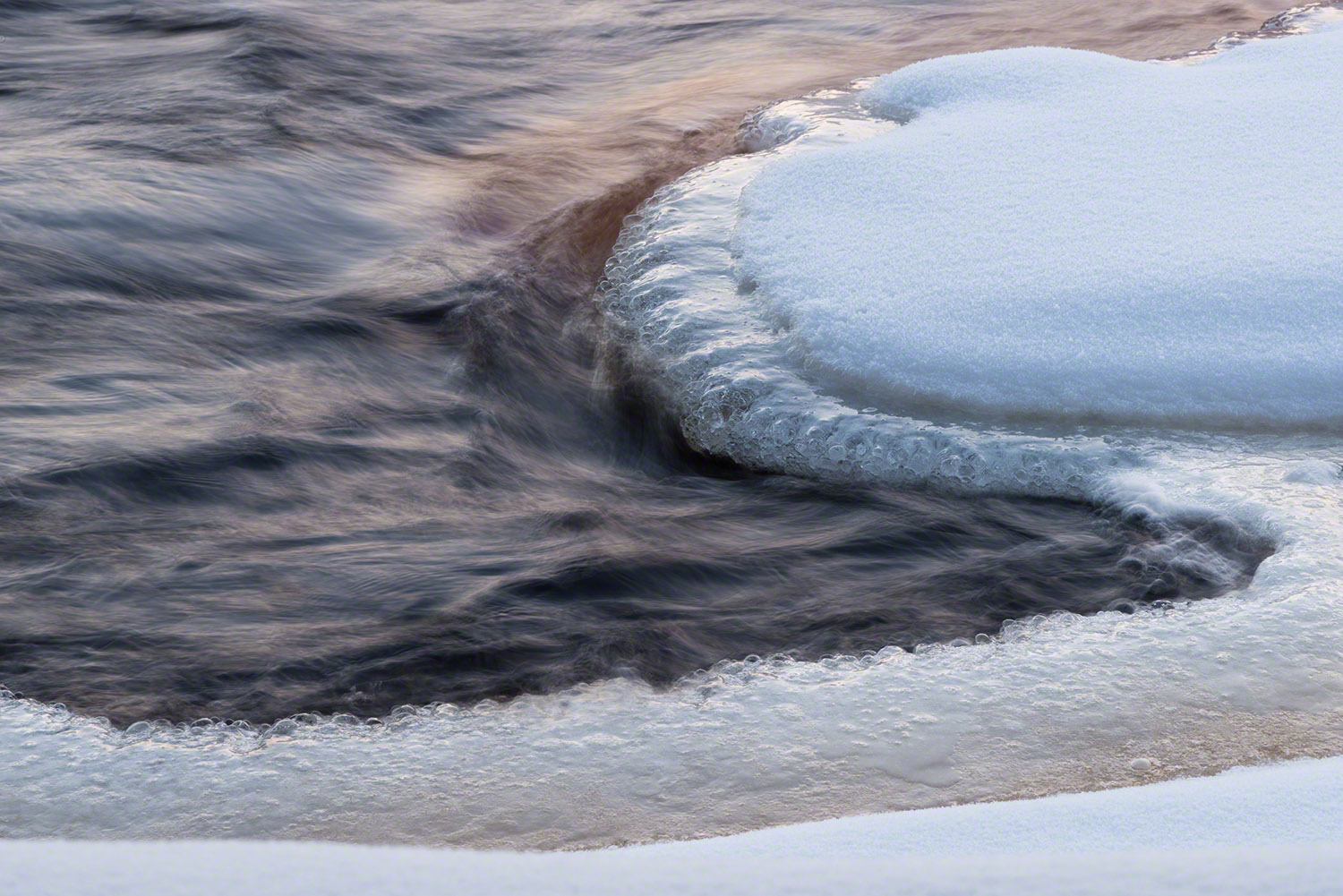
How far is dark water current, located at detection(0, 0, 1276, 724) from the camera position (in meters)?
2.31

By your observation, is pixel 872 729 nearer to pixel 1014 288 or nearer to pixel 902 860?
pixel 902 860

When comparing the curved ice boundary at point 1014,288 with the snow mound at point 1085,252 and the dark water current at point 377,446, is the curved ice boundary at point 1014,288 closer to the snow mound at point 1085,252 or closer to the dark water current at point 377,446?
the snow mound at point 1085,252

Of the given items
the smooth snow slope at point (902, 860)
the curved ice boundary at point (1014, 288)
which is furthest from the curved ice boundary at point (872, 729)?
the smooth snow slope at point (902, 860)

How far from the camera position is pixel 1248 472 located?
9.07 feet

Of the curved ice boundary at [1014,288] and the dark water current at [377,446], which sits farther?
the curved ice boundary at [1014,288]

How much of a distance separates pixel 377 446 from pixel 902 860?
6.39 feet

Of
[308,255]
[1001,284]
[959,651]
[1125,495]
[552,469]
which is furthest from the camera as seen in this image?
[308,255]

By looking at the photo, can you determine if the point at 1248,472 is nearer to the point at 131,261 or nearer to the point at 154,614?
the point at 154,614

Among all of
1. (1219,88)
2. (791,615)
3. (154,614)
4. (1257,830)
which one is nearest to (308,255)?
(154,614)

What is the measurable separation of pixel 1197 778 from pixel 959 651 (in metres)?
0.53

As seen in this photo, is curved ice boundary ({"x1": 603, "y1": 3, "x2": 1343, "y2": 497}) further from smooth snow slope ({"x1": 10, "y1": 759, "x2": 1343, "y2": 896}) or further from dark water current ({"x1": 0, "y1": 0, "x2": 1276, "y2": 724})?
smooth snow slope ({"x1": 10, "y1": 759, "x2": 1343, "y2": 896})

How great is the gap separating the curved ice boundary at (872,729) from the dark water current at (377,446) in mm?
88

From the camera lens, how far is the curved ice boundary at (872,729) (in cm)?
179

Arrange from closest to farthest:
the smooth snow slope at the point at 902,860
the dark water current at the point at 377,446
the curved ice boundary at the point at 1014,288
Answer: the smooth snow slope at the point at 902,860 < the dark water current at the point at 377,446 < the curved ice boundary at the point at 1014,288
